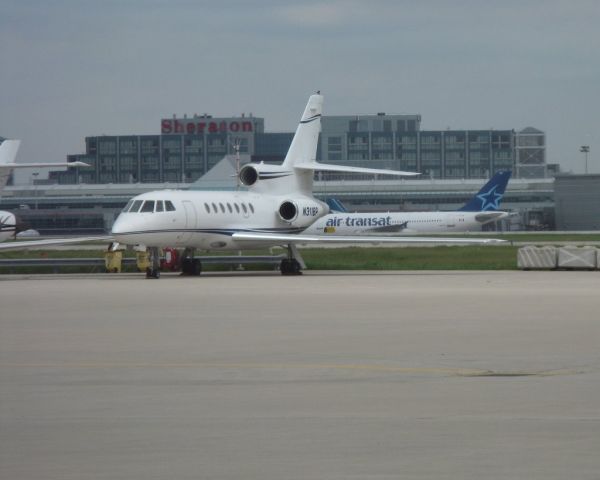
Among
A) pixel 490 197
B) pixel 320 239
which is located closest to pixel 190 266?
pixel 320 239

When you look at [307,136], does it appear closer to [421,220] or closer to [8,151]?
[8,151]

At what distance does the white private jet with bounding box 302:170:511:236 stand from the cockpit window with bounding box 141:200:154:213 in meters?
59.2

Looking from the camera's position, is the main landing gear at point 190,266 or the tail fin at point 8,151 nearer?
the main landing gear at point 190,266

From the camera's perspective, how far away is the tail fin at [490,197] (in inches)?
4363

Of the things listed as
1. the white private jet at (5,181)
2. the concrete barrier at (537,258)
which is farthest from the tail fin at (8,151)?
the concrete barrier at (537,258)

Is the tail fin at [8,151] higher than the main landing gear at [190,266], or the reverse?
the tail fin at [8,151]

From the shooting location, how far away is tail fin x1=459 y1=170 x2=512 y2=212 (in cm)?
11081

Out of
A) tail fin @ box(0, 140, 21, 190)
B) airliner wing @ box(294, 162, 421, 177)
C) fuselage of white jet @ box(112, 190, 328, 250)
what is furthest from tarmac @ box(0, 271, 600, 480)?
tail fin @ box(0, 140, 21, 190)

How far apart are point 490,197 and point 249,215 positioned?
67607 mm

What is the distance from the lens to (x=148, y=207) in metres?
42.8

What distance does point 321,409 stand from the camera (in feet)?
39.5

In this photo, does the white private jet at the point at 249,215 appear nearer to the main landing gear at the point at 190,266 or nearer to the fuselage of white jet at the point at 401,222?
the main landing gear at the point at 190,266

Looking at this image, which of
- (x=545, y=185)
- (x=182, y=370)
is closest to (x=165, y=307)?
(x=182, y=370)

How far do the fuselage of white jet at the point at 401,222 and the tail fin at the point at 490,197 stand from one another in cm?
120
